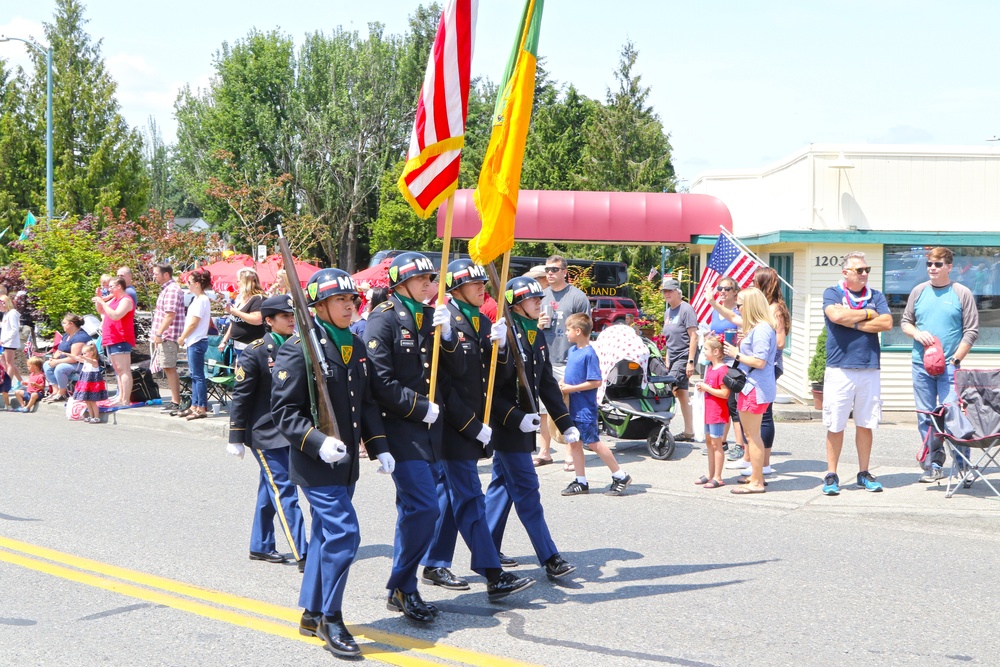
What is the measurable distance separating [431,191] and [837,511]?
14.4ft

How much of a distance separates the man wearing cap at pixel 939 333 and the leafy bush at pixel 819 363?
500 centimetres

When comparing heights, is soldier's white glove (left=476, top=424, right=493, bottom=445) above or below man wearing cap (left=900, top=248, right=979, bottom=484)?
below

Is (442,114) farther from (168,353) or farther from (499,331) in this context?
(168,353)

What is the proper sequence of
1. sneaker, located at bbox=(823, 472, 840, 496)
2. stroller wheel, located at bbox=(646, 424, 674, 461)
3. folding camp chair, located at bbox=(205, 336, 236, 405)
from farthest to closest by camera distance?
folding camp chair, located at bbox=(205, 336, 236, 405) → stroller wheel, located at bbox=(646, 424, 674, 461) → sneaker, located at bbox=(823, 472, 840, 496)

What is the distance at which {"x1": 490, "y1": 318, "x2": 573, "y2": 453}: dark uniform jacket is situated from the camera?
21.7ft

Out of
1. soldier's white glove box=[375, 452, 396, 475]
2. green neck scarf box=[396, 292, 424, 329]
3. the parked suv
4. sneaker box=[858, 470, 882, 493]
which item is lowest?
sneaker box=[858, 470, 882, 493]

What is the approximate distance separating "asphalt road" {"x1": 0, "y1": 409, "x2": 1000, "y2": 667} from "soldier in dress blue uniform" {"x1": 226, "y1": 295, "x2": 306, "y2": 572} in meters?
0.23

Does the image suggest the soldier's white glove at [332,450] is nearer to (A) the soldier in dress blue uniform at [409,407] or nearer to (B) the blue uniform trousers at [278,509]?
(A) the soldier in dress blue uniform at [409,407]

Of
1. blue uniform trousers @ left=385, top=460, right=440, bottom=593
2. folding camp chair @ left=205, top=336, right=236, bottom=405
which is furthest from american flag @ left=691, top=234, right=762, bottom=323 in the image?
blue uniform trousers @ left=385, top=460, right=440, bottom=593

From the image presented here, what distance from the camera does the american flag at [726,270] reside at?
12.7 metres

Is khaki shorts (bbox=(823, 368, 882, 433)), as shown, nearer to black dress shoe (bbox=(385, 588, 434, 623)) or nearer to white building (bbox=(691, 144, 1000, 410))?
black dress shoe (bbox=(385, 588, 434, 623))

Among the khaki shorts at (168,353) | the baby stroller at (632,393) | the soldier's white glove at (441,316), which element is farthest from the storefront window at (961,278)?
the soldier's white glove at (441,316)

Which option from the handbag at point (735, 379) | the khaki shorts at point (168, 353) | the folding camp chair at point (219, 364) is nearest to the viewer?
the handbag at point (735, 379)

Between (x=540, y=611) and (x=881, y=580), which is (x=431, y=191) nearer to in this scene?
(x=540, y=611)
